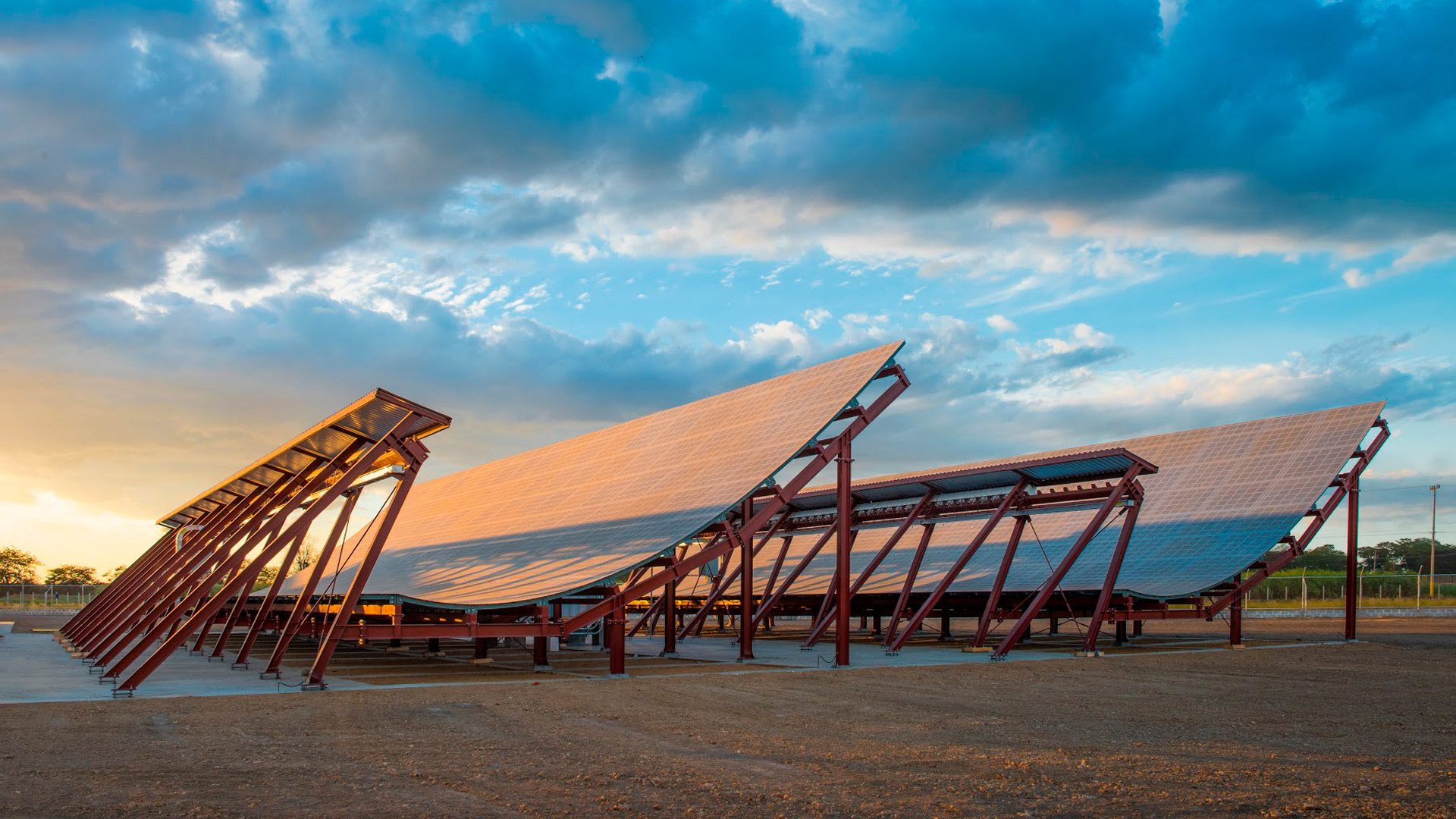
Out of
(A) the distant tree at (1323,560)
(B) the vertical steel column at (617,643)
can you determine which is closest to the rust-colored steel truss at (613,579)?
(B) the vertical steel column at (617,643)

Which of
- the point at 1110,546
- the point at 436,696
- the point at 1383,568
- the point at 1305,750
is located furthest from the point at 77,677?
the point at 1383,568

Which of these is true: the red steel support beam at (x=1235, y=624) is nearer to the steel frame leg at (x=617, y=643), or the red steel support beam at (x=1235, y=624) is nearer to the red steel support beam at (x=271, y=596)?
the steel frame leg at (x=617, y=643)

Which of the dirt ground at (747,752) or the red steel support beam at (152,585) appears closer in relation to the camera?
the dirt ground at (747,752)

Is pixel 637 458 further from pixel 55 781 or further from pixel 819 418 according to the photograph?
pixel 55 781

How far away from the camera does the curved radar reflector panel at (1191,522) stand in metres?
29.8

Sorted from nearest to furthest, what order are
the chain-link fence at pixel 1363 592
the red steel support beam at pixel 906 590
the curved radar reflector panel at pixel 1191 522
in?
the red steel support beam at pixel 906 590 < the curved radar reflector panel at pixel 1191 522 < the chain-link fence at pixel 1363 592

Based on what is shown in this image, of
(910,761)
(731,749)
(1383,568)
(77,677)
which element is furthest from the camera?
(1383,568)

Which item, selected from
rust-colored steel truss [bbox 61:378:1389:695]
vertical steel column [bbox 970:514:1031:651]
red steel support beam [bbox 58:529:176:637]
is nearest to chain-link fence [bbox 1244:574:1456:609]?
rust-colored steel truss [bbox 61:378:1389:695]

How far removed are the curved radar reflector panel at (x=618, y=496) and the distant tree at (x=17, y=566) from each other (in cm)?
9086

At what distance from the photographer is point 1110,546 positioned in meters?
33.0

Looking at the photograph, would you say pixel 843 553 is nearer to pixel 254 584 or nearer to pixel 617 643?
pixel 617 643

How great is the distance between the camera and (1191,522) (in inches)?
1297

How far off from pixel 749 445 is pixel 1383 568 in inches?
4208

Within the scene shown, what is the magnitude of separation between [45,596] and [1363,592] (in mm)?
80960
